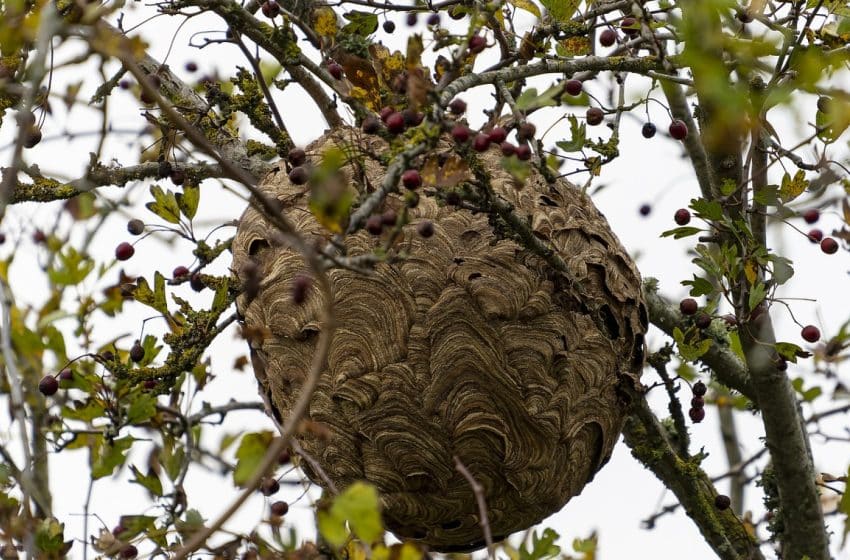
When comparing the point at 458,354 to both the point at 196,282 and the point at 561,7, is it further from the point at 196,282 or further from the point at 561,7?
the point at 561,7

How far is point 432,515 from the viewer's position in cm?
269

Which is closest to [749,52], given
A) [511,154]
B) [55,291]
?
[511,154]

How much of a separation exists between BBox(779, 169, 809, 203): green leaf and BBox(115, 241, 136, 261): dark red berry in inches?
66.6

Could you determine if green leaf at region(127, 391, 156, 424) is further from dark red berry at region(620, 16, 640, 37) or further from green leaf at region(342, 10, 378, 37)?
dark red berry at region(620, 16, 640, 37)

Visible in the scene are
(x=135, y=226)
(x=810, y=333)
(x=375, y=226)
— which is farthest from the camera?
(x=810, y=333)

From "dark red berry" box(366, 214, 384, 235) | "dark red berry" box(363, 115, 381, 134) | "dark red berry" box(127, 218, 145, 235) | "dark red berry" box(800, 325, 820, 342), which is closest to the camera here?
"dark red berry" box(366, 214, 384, 235)

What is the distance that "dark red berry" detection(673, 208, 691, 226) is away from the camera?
10.0ft

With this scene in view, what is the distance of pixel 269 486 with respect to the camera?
3072 millimetres

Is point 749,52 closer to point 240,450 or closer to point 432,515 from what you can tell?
point 240,450

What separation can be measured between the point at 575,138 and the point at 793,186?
2.09 ft

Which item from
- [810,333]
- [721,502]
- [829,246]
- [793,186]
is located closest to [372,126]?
[793,186]

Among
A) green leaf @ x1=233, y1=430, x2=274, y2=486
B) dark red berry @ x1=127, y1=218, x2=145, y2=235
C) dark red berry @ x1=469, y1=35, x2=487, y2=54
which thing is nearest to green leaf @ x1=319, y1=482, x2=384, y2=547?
green leaf @ x1=233, y1=430, x2=274, y2=486

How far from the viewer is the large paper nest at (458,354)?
254 centimetres

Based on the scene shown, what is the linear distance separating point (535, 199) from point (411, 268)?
38 cm
